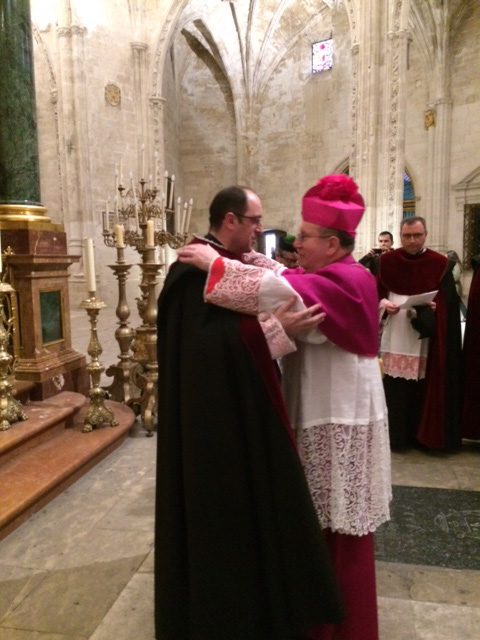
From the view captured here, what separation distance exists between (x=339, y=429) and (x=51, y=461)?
241cm

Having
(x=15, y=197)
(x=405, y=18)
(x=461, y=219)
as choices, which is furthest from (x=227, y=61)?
→ (x=15, y=197)

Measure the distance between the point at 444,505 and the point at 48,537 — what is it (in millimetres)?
2349

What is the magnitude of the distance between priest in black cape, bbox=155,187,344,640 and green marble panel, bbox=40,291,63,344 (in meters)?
3.02

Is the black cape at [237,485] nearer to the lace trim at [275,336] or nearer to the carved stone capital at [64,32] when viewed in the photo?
the lace trim at [275,336]

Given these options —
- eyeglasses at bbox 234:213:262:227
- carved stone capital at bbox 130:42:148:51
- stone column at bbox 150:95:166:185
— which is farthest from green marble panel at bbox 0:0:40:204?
carved stone capital at bbox 130:42:148:51

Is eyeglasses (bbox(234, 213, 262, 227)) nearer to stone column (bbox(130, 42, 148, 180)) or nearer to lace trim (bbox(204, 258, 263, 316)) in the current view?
lace trim (bbox(204, 258, 263, 316))

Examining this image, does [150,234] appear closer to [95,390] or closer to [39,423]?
[95,390]

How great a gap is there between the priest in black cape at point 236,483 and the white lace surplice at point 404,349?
2.72 m

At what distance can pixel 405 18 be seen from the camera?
10.1 m

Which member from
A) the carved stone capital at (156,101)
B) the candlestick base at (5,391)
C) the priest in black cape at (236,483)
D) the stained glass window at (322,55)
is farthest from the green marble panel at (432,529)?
the stained glass window at (322,55)

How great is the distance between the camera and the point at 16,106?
14.3 feet

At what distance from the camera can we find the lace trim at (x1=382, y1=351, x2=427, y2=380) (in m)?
3.97

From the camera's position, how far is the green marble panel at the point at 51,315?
4227mm

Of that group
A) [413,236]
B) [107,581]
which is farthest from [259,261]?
[413,236]
